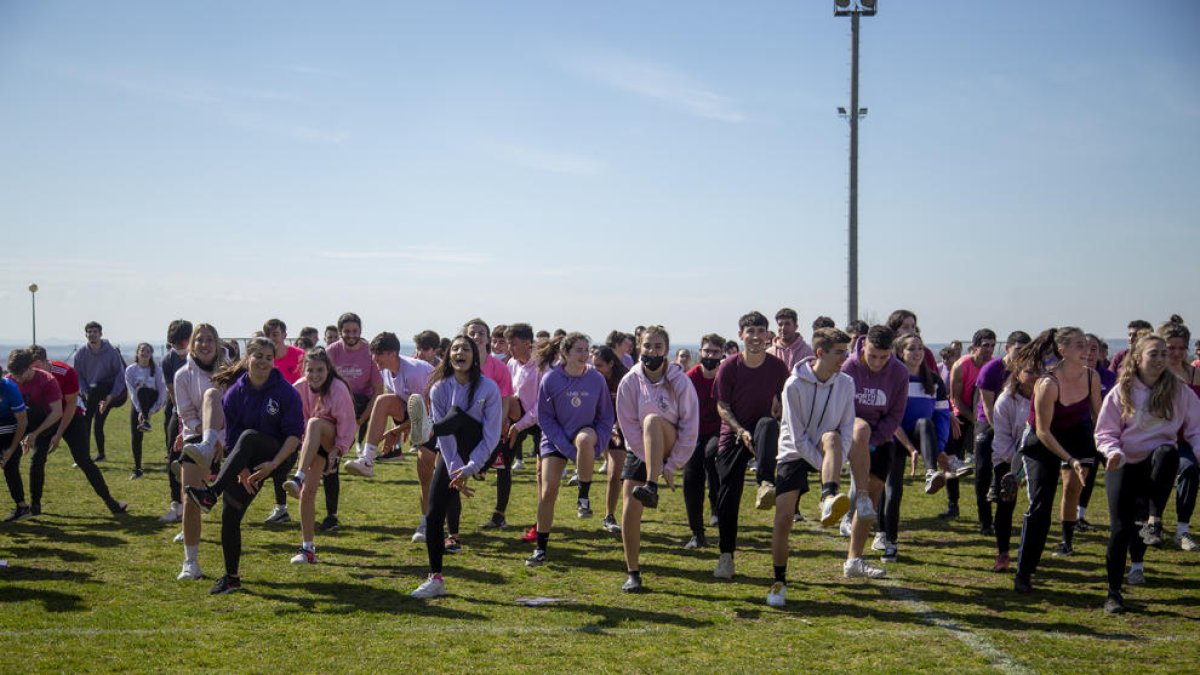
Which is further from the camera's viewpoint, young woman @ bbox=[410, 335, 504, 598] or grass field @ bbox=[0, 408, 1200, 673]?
young woman @ bbox=[410, 335, 504, 598]

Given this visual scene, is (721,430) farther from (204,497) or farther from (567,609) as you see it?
(204,497)

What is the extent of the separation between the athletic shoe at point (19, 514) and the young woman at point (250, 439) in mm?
4273

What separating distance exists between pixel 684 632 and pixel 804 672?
1005 mm

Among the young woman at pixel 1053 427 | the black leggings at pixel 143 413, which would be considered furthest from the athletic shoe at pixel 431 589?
the black leggings at pixel 143 413

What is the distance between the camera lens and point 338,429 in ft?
26.2

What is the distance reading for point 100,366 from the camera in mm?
13719

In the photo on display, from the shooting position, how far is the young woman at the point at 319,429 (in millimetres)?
7879

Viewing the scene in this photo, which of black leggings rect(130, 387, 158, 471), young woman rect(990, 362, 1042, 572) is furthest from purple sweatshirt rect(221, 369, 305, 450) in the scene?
black leggings rect(130, 387, 158, 471)

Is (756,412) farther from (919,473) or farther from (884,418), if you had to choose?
(919,473)

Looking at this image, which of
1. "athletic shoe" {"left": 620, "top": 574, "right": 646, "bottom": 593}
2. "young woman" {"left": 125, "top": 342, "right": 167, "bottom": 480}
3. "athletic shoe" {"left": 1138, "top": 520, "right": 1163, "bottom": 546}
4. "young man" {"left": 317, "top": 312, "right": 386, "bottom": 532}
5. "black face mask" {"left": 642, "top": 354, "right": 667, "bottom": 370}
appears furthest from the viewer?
"young woman" {"left": 125, "top": 342, "right": 167, "bottom": 480}

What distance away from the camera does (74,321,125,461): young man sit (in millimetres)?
13664

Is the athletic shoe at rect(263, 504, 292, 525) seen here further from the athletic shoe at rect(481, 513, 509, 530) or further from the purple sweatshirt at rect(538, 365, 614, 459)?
the purple sweatshirt at rect(538, 365, 614, 459)

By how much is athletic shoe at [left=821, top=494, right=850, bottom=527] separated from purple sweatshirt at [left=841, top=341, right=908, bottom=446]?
148cm

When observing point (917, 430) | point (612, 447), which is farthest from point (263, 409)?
point (917, 430)
